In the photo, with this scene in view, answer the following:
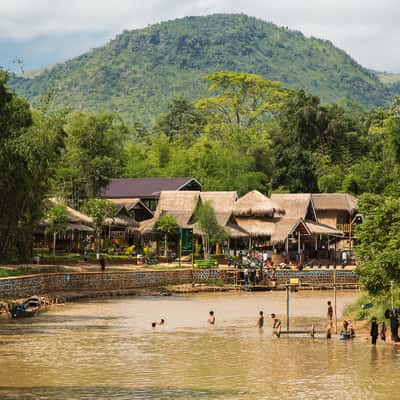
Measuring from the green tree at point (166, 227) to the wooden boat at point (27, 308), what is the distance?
24.8 metres

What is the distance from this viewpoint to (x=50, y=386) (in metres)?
23.8

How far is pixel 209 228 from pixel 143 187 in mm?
16440

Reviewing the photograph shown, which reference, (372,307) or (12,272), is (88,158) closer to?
(12,272)

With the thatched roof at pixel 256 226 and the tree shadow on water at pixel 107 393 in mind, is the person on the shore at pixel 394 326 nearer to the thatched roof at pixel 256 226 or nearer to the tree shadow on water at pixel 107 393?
the tree shadow on water at pixel 107 393

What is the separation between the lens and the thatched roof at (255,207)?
67438mm

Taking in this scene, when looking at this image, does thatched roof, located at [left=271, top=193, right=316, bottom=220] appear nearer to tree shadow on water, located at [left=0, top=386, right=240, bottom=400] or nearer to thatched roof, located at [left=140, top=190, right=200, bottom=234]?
thatched roof, located at [left=140, top=190, right=200, bottom=234]

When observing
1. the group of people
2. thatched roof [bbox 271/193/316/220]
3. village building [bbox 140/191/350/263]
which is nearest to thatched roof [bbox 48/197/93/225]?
village building [bbox 140/191/350/263]

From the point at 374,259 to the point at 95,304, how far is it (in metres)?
16.8

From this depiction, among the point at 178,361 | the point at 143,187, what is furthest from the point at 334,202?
the point at 178,361

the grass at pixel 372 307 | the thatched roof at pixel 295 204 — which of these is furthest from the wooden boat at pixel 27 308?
the thatched roof at pixel 295 204

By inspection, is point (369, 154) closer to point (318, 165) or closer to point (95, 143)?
point (318, 165)

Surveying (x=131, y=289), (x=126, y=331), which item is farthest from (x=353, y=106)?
(x=126, y=331)

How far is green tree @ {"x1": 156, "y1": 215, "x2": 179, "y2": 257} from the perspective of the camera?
216 feet

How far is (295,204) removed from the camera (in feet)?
237
